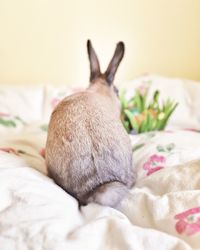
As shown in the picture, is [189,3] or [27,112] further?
[189,3]

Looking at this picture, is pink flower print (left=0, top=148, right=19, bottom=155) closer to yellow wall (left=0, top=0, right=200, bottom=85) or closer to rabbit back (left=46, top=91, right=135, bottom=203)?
rabbit back (left=46, top=91, right=135, bottom=203)

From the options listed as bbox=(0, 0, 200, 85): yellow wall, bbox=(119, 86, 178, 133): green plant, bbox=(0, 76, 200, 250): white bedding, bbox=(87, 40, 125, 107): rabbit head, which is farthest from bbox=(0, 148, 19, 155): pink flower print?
bbox=(0, 0, 200, 85): yellow wall

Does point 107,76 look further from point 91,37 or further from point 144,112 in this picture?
point 91,37

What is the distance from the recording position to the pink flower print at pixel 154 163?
95 cm

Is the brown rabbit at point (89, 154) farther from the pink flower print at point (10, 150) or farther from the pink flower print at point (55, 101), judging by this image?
the pink flower print at point (55, 101)

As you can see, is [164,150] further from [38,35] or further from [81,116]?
[38,35]

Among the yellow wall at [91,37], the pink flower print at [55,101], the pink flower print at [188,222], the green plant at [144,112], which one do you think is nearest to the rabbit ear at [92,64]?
the green plant at [144,112]

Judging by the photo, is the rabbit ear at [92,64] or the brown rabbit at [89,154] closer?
the brown rabbit at [89,154]

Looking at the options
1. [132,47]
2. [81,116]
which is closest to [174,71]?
[132,47]

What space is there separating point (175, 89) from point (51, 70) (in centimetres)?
53

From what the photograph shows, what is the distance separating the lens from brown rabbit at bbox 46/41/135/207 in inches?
32.3

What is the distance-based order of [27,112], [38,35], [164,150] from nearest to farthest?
[164,150] → [27,112] → [38,35]

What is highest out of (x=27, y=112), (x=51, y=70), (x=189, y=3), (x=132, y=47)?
(x=189, y=3)

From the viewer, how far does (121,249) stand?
1.91ft
